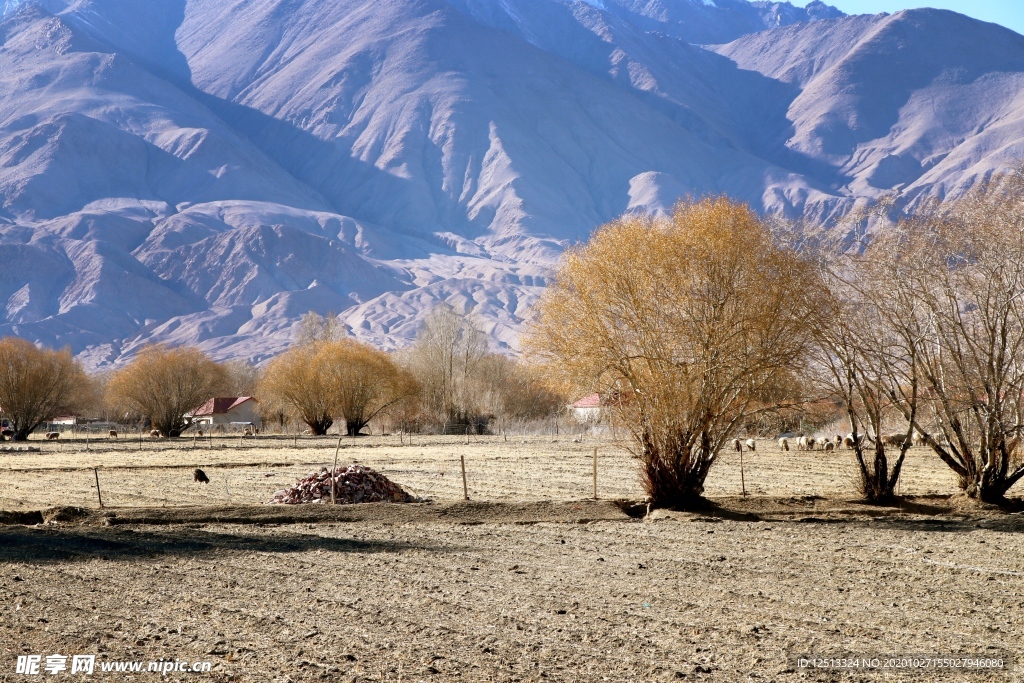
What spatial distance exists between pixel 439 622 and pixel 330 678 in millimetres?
2250

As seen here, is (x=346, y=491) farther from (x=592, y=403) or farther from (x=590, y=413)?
(x=592, y=403)

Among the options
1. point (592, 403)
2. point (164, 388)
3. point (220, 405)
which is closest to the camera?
point (592, 403)

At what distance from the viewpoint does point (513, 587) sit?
12.5 m

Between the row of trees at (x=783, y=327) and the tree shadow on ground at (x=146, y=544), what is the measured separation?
640 cm

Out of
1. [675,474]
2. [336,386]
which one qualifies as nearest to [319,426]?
[336,386]

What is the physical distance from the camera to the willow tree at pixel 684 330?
19.7 m

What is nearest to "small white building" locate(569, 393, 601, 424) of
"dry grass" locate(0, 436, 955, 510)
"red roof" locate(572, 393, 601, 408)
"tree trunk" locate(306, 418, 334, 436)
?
"red roof" locate(572, 393, 601, 408)

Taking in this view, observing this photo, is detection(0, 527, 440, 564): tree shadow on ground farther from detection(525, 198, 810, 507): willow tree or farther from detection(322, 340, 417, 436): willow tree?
detection(322, 340, 417, 436): willow tree

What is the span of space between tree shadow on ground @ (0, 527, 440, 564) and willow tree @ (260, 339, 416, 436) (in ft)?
195

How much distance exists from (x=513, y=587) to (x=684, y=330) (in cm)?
870

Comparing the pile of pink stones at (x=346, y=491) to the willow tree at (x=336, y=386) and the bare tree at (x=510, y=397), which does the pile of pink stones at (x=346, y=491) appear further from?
the bare tree at (x=510, y=397)

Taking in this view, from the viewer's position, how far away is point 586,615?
35.6 feet

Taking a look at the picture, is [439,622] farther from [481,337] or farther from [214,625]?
[481,337]

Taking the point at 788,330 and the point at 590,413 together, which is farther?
the point at 590,413
